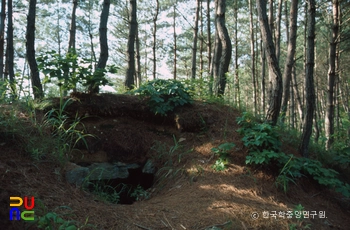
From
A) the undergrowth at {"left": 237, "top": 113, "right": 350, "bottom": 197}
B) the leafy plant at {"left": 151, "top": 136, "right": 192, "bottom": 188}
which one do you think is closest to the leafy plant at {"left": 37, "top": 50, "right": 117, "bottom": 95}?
the leafy plant at {"left": 151, "top": 136, "right": 192, "bottom": 188}

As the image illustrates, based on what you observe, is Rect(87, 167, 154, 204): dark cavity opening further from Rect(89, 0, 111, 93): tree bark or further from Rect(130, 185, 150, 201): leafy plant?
Rect(89, 0, 111, 93): tree bark

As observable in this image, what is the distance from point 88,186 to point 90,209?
2.98ft

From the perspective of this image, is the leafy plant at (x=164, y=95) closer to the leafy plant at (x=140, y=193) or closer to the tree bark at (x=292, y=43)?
the leafy plant at (x=140, y=193)

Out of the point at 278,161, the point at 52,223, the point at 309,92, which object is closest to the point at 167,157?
the point at 278,161

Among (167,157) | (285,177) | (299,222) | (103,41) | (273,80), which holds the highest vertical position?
(103,41)

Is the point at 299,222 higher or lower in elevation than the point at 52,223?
lower

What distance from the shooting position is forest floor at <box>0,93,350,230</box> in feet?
A: 8.46

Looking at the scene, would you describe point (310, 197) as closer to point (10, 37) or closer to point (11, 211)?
point (11, 211)

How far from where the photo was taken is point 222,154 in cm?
385

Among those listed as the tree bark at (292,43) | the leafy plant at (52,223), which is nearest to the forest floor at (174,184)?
the leafy plant at (52,223)

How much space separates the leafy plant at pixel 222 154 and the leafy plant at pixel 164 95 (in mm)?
1116

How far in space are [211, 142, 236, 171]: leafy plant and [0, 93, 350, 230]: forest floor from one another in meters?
0.08

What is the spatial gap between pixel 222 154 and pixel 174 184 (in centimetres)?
83

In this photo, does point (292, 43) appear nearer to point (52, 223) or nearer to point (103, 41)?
point (103, 41)
